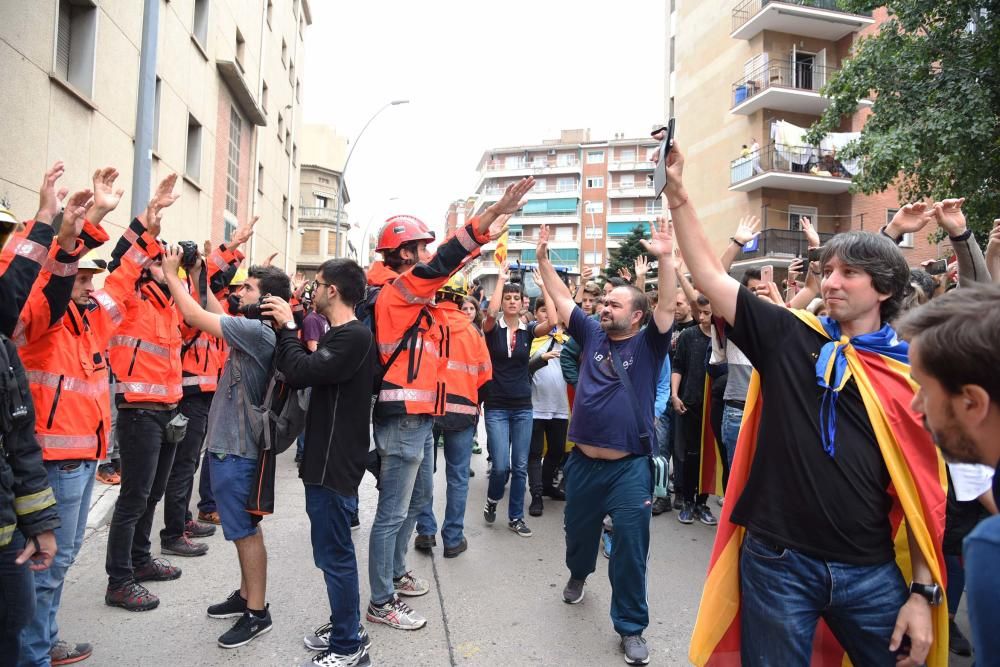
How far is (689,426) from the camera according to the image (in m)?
6.84

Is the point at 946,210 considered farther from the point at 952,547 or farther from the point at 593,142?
the point at 593,142

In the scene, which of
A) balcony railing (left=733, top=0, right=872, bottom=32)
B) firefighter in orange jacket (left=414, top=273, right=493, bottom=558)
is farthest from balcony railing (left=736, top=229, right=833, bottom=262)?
firefighter in orange jacket (left=414, top=273, right=493, bottom=558)

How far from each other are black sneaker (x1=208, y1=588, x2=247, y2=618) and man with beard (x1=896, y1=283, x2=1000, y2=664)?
3.94 meters

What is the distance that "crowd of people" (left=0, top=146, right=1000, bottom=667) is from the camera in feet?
7.35

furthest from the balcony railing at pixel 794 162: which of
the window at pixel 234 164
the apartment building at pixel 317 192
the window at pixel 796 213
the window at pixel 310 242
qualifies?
the window at pixel 310 242

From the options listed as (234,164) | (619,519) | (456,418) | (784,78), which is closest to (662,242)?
(619,519)

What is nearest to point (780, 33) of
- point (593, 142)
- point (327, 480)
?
point (327, 480)

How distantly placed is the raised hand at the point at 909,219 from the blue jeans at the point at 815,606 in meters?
1.64

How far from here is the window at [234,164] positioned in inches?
768

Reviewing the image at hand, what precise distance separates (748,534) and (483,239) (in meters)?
2.10

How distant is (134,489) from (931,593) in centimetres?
424

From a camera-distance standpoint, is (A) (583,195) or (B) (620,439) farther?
(A) (583,195)

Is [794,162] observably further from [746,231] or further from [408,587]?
[408,587]

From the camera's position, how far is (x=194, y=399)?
547 centimetres
